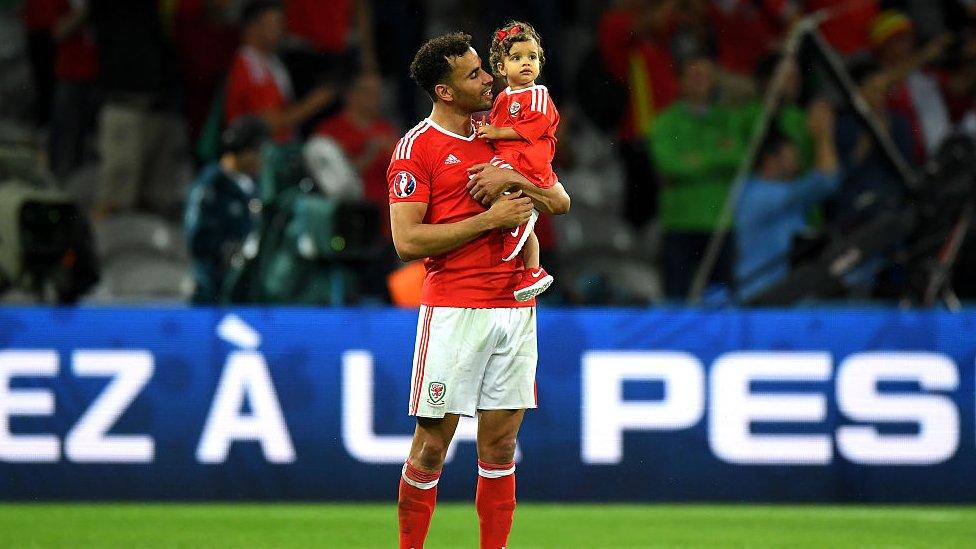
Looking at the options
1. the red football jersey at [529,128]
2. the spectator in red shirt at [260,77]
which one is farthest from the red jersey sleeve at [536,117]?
the spectator in red shirt at [260,77]

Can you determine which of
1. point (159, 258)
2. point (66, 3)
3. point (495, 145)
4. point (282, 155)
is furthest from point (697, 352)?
point (66, 3)

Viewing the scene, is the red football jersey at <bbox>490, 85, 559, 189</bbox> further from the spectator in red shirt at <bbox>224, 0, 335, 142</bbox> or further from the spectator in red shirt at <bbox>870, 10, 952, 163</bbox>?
the spectator in red shirt at <bbox>870, 10, 952, 163</bbox>

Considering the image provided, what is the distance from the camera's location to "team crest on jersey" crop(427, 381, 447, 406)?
6.31 metres

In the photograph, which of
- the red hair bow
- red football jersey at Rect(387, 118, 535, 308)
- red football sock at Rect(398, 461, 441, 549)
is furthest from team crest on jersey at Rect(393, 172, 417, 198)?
red football sock at Rect(398, 461, 441, 549)

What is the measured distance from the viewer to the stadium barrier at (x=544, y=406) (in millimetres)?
9617

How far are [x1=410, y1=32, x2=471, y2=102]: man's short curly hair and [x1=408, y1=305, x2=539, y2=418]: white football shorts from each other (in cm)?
87

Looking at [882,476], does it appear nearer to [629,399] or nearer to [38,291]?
[629,399]

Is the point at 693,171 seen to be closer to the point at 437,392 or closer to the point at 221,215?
the point at 221,215

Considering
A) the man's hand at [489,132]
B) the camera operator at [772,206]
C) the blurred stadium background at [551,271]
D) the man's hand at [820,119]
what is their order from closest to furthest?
1. the man's hand at [489,132]
2. the blurred stadium background at [551,271]
3. the camera operator at [772,206]
4. the man's hand at [820,119]

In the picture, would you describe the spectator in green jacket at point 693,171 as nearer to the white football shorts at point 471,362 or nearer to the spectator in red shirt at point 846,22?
the spectator in red shirt at point 846,22

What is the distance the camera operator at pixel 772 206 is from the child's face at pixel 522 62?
6043mm

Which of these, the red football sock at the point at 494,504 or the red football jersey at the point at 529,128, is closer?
the red football jersey at the point at 529,128

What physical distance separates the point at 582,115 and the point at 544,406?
4157mm

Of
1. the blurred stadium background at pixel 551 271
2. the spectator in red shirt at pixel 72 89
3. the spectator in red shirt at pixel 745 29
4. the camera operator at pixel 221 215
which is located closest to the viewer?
the blurred stadium background at pixel 551 271
